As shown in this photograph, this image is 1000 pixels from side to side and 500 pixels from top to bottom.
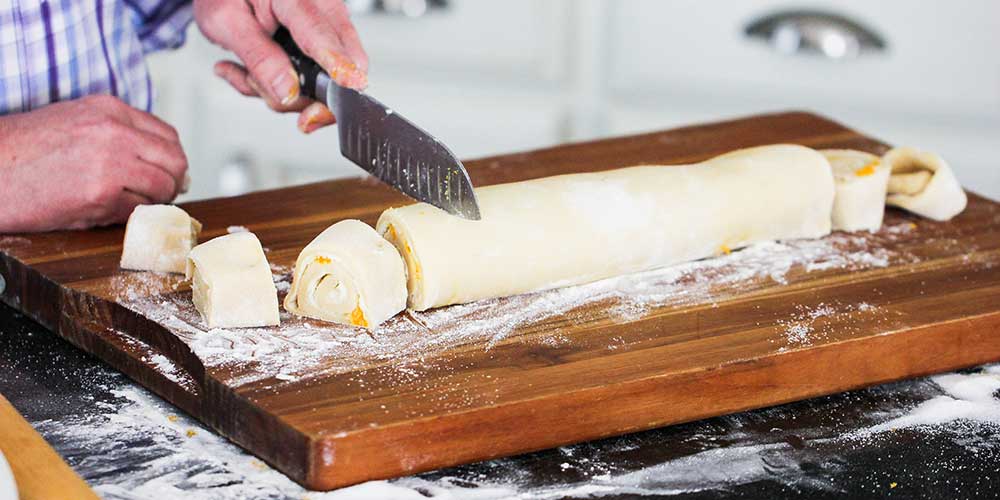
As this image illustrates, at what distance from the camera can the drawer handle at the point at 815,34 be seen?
2881mm

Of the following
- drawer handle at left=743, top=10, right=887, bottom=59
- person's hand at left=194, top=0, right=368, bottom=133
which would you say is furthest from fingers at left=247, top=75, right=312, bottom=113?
drawer handle at left=743, top=10, right=887, bottom=59

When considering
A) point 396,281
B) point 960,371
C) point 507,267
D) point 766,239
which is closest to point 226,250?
point 396,281

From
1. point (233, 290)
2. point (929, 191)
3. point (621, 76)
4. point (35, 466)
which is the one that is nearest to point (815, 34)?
point (621, 76)

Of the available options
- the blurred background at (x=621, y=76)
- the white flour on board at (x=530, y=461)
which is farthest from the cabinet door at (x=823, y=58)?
the white flour on board at (x=530, y=461)

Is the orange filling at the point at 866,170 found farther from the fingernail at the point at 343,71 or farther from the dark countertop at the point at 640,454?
the fingernail at the point at 343,71

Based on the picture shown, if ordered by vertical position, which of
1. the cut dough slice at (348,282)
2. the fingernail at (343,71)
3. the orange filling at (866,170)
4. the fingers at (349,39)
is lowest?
the cut dough slice at (348,282)

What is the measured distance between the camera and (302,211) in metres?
1.67

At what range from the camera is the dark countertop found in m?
1.15

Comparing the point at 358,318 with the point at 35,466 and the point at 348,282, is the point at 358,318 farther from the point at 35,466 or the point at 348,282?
the point at 35,466

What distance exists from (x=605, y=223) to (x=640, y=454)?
1.20 ft

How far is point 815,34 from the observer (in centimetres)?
290

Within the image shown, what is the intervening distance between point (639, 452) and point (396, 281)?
32 cm

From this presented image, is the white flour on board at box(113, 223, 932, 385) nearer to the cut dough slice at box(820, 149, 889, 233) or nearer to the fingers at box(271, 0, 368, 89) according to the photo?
the cut dough slice at box(820, 149, 889, 233)

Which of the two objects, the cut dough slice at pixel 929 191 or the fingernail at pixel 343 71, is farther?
the cut dough slice at pixel 929 191
